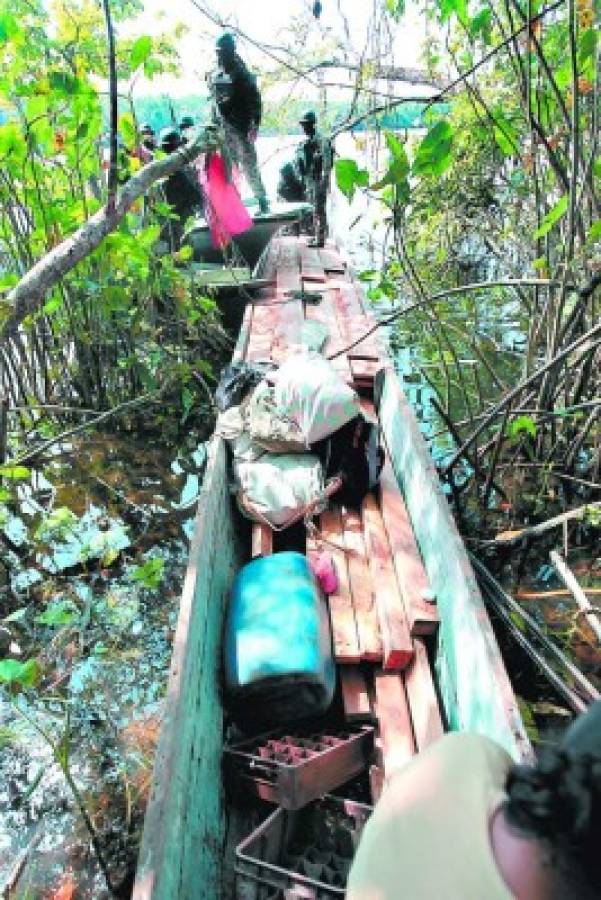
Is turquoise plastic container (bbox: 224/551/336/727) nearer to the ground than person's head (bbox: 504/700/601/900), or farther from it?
nearer to the ground

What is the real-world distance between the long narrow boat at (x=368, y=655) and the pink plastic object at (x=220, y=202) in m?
3.15

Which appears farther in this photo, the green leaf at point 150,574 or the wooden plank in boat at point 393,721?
the green leaf at point 150,574

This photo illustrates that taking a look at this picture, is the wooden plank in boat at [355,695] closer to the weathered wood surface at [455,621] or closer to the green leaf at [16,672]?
the weathered wood surface at [455,621]

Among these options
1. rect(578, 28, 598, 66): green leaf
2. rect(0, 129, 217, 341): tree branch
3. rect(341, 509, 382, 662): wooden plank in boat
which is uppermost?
rect(578, 28, 598, 66): green leaf


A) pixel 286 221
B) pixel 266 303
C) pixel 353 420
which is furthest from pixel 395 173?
pixel 286 221

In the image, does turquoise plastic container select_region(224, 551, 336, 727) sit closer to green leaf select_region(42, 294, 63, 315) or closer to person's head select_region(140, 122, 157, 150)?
green leaf select_region(42, 294, 63, 315)

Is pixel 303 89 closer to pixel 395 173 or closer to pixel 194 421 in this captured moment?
pixel 194 421

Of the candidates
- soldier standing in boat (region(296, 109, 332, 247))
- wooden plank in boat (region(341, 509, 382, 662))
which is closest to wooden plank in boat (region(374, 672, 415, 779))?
wooden plank in boat (region(341, 509, 382, 662))

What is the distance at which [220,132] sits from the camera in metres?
5.64

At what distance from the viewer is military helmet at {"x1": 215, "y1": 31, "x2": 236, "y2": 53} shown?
6.84 metres

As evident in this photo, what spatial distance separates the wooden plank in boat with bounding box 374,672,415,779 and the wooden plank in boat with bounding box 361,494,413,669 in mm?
66

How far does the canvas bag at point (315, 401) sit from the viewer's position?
11.7 feet

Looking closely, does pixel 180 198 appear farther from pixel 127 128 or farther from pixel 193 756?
pixel 193 756

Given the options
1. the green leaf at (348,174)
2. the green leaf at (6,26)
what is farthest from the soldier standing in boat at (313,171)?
the green leaf at (348,174)
